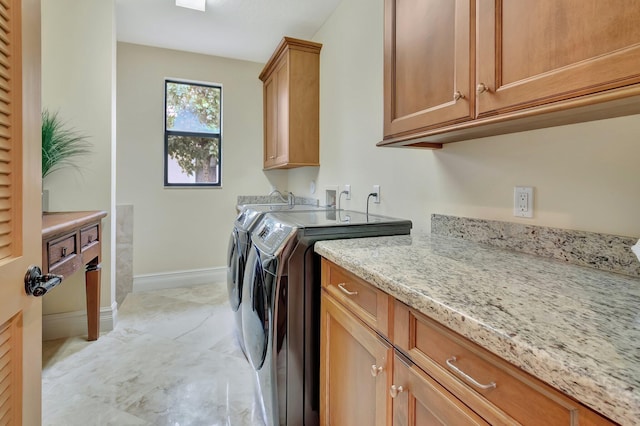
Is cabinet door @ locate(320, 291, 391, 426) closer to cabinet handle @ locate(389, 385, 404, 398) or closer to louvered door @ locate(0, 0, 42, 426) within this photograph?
cabinet handle @ locate(389, 385, 404, 398)

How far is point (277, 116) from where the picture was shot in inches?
125

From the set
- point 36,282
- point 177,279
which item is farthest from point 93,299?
point 36,282

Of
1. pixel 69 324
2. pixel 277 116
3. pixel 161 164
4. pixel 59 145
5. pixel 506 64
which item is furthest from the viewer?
pixel 161 164

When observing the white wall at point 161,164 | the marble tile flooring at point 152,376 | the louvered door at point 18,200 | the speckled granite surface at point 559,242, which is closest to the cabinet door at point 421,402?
the speckled granite surface at point 559,242

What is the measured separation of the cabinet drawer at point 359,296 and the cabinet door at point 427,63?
2.07ft

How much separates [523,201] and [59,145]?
9.25 ft

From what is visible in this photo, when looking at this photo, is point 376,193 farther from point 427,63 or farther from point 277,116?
point 277,116

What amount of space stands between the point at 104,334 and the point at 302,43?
2831 mm

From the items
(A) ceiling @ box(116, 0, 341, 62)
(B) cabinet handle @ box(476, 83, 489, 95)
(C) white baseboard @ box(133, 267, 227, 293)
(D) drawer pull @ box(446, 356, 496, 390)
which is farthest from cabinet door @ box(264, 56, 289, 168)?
(D) drawer pull @ box(446, 356, 496, 390)

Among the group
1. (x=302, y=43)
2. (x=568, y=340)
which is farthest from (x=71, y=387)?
(x=302, y=43)

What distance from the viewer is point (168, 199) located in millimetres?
3473

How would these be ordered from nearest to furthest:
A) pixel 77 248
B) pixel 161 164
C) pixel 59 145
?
pixel 77 248 < pixel 59 145 < pixel 161 164

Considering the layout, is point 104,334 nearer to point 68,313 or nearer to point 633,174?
point 68,313

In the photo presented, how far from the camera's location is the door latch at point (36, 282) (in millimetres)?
790
